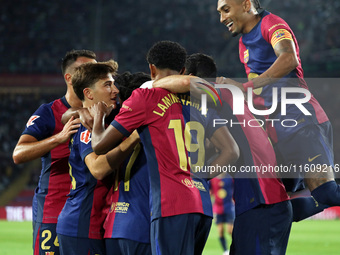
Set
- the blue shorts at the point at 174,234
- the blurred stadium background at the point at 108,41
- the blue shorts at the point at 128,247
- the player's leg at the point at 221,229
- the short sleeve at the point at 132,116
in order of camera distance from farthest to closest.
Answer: the blurred stadium background at the point at 108,41 → the player's leg at the point at 221,229 → the blue shorts at the point at 128,247 → the short sleeve at the point at 132,116 → the blue shorts at the point at 174,234

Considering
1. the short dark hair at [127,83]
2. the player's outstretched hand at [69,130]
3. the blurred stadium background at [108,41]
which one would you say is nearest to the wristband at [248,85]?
the short dark hair at [127,83]

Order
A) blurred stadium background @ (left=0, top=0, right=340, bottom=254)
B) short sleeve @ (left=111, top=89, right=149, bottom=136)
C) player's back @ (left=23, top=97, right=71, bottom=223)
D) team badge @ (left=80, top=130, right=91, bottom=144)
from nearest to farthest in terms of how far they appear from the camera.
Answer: short sleeve @ (left=111, top=89, right=149, bottom=136) < team badge @ (left=80, top=130, right=91, bottom=144) < player's back @ (left=23, top=97, right=71, bottom=223) < blurred stadium background @ (left=0, top=0, right=340, bottom=254)

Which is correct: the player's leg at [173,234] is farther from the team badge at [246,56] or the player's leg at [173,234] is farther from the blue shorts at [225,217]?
the blue shorts at [225,217]

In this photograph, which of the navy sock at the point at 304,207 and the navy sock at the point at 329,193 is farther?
the navy sock at the point at 304,207

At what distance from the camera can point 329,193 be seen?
12.7 feet

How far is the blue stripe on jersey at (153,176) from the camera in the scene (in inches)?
125

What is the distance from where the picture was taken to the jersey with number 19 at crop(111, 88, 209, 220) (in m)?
3.15

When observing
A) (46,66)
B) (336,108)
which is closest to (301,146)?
(336,108)

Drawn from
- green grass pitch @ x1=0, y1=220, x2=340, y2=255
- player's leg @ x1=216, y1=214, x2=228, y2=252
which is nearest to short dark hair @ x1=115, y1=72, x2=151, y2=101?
player's leg @ x1=216, y1=214, x2=228, y2=252

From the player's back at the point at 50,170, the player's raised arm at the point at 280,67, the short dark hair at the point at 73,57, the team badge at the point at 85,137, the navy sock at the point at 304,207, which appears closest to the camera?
the team badge at the point at 85,137

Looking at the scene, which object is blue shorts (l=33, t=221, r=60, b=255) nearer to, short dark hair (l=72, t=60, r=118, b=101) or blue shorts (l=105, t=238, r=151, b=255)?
blue shorts (l=105, t=238, r=151, b=255)

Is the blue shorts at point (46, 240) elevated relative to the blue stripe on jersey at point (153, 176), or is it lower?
lower

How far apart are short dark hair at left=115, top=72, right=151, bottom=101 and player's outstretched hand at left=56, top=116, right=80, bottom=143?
1.31 feet

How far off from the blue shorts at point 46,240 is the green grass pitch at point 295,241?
23.1ft
